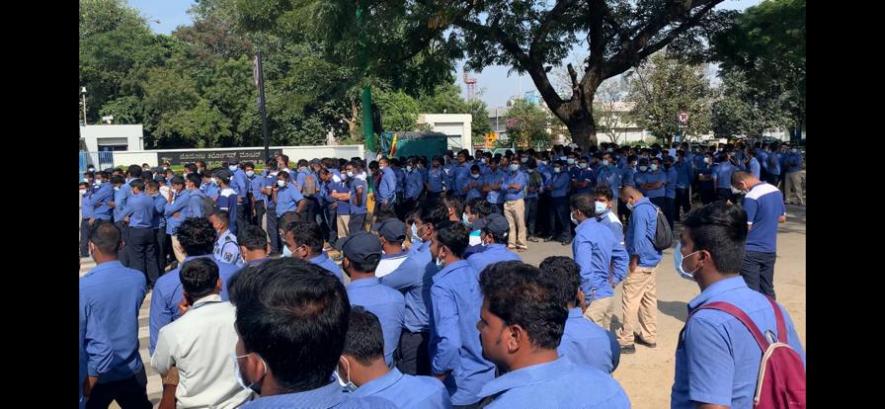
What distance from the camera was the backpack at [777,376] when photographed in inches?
109

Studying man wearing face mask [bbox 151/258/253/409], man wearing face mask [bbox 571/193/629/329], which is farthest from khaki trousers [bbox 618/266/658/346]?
man wearing face mask [bbox 151/258/253/409]

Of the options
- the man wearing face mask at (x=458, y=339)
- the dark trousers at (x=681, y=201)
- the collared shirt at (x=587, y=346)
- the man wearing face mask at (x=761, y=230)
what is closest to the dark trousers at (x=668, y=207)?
the dark trousers at (x=681, y=201)

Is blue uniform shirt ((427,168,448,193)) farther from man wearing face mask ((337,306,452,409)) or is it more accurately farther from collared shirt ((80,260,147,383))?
man wearing face mask ((337,306,452,409))

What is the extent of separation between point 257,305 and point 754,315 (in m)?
1.96

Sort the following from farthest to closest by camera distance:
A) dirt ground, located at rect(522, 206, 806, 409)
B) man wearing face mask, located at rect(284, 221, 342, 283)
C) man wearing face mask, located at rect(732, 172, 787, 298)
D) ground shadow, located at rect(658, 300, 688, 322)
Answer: ground shadow, located at rect(658, 300, 688, 322) → man wearing face mask, located at rect(732, 172, 787, 298) → dirt ground, located at rect(522, 206, 806, 409) → man wearing face mask, located at rect(284, 221, 342, 283)

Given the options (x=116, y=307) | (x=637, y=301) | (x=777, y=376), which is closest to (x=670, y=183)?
(x=637, y=301)

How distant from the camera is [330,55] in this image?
15.4 m

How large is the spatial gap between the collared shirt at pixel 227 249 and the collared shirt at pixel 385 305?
9.42 ft

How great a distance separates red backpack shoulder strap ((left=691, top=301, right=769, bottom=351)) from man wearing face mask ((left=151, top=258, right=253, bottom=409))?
228 centimetres

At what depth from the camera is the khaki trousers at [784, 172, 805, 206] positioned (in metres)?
19.1

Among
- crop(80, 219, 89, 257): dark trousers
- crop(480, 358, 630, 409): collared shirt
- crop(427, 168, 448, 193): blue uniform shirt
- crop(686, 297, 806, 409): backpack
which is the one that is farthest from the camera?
crop(427, 168, 448, 193): blue uniform shirt

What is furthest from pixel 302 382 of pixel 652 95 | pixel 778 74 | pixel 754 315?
pixel 652 95

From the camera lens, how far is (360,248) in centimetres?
436

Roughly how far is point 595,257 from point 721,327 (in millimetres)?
3262
